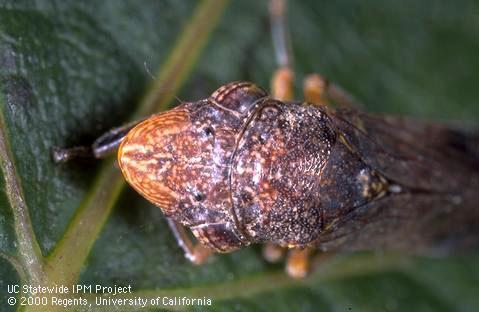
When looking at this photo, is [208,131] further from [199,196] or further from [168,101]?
[168,101]

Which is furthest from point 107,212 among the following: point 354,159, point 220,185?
point 354,159

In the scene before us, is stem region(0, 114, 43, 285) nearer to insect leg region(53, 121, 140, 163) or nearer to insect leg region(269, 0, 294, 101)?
insect leg region(53, 121, 140, 163)

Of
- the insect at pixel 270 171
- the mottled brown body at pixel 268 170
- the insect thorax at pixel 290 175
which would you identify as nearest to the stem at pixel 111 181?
the insect at pixel 270 171

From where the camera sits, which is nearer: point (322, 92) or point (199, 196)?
point (199, 196)

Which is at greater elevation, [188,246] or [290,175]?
[290,175]

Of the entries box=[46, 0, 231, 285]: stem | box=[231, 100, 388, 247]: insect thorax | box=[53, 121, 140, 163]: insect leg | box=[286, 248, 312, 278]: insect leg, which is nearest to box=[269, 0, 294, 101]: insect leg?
box=[46, 0, 231, 285]: stem

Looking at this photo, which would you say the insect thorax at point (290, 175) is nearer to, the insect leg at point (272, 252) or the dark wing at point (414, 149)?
the dark wing at point (414, 149)

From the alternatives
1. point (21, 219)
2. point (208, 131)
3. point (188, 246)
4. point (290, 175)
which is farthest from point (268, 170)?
point (21, 219)
